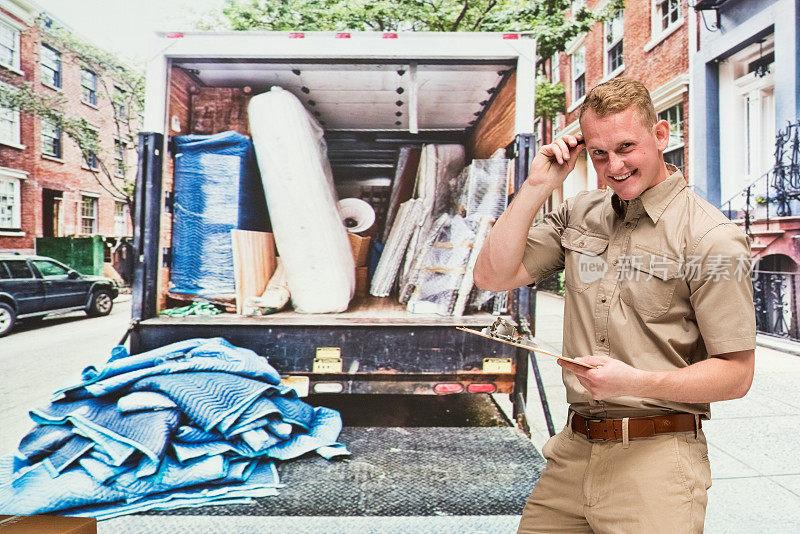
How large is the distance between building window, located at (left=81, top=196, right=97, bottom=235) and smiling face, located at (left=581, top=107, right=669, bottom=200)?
2835mm

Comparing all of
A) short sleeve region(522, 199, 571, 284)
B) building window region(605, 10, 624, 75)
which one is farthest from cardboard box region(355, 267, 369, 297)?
building window region(605, 10, 624, 75)

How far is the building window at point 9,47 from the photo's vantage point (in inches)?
113

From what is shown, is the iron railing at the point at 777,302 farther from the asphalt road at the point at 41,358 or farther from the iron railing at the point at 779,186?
the asphalt road at the point at 41,358

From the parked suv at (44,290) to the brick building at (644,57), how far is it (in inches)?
227

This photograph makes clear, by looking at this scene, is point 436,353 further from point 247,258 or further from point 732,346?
point 732,346

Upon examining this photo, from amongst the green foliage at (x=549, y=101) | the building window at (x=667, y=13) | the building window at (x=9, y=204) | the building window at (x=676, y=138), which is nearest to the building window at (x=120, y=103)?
the building window at (x=9, y=204)

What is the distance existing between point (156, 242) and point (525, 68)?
2339 mm

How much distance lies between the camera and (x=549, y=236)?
1600 mm

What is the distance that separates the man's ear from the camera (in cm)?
133

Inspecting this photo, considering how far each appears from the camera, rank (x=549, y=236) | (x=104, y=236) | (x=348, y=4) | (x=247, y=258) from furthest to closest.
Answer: (x=348, y=4)
(x=247, y=258)
(x=104, y=236)
(x=549, y=236)

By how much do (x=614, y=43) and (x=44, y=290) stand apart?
8394 mm

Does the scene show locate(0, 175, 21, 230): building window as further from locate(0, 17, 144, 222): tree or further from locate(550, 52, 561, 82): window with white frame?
locate(550, 52, 561, 82): window with white frame

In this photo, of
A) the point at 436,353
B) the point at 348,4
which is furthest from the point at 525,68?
the point at 348,4

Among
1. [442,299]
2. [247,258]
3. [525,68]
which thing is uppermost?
[525,68]
